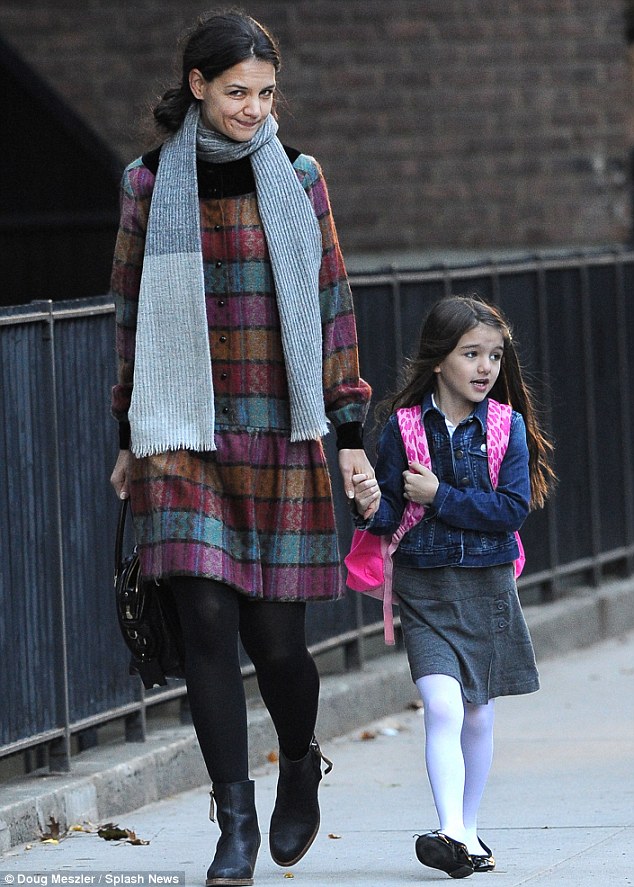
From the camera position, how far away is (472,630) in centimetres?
480

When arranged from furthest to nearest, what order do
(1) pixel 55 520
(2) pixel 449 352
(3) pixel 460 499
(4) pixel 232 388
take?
(1) pixel 55 520 → (2) pixel 449 352 → (3) pixel 460 499 → (4) pixel 232 388

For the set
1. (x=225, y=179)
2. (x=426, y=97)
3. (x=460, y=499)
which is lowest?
(x=460, y=499)

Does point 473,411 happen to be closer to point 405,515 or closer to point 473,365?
point 473,365

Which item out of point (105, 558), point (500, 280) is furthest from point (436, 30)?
point (105, 558)

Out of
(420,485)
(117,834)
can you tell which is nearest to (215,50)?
(420,485)

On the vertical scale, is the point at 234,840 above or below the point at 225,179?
below

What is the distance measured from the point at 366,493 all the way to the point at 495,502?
1.07 feet

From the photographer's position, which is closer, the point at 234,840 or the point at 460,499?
the point at 234,840

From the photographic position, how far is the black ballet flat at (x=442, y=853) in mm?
4613

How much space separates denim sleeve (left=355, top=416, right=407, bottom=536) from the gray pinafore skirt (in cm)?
14

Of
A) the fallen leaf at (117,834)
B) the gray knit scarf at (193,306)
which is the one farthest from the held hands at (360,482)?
the fallen leaf at (117,834)

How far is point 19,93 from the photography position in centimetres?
1044

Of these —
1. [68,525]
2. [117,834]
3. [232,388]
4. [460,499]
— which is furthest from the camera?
[68,525]

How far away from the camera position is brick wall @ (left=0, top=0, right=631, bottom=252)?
1202 centimetres
